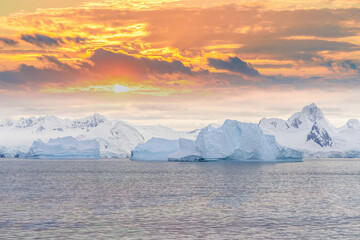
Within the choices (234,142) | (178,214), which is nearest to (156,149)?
(234,142)

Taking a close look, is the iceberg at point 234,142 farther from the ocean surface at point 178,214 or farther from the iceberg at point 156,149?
the ocean surface at point 178,214

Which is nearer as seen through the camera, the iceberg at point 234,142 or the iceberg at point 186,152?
the iceberg at point 234,142

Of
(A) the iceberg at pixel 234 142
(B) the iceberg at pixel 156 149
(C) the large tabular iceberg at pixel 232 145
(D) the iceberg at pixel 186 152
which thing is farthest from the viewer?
(B) the iceberg at pixel 156 149

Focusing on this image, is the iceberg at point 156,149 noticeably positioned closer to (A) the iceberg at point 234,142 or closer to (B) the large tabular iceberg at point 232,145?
(B) the large tabular iceberg at point 232,145

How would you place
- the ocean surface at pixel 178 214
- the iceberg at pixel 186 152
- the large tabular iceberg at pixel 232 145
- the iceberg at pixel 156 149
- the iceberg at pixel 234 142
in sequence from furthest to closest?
1. the iceberg at pixel 156 149
2. the iceberg at pixel 186 152
3. the large tabular iceberg at pixel 232 145
4. the iceberg at pixel 234 142
5. the ocean surface at pixel 178 214

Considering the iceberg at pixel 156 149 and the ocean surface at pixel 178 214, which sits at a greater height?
the iceberg at pixel 156 149

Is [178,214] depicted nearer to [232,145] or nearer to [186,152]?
[232,145]

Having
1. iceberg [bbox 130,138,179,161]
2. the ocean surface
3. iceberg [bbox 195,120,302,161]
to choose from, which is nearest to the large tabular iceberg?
iceberg [bbox 195,120,302,161]

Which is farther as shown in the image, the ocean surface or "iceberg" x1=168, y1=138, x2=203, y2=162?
"iceberg" x1=168, y1=138, x2=203, y2=162

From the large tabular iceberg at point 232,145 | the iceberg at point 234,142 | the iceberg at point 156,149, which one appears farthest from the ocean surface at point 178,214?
the iceberg at point 156,149

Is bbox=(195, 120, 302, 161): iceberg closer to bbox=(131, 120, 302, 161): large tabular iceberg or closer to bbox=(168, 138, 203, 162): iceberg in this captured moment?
bbox=(131, 120, 302, 161): large tabular iceberg

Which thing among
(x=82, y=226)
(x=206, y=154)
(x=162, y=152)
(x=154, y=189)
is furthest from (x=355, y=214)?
(x=162, y=152)

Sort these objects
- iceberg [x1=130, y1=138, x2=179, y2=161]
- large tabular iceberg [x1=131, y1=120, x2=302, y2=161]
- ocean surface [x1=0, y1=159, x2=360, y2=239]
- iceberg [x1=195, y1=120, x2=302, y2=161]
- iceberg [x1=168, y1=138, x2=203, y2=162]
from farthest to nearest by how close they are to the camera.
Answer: iceberg [x1=130, y1=138, x2=179, y2=161]
iceberg [x1=168, y1=138, x2=203, y2=162]
large tabular iceberg [x1=131, y1=120, x2=302, y2=161]
iceberg [x1=195, y1=120, x2=302, y2=161]
ocean surface [x1=0, y1=159, x2=360, y2=239]

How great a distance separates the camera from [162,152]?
173m
